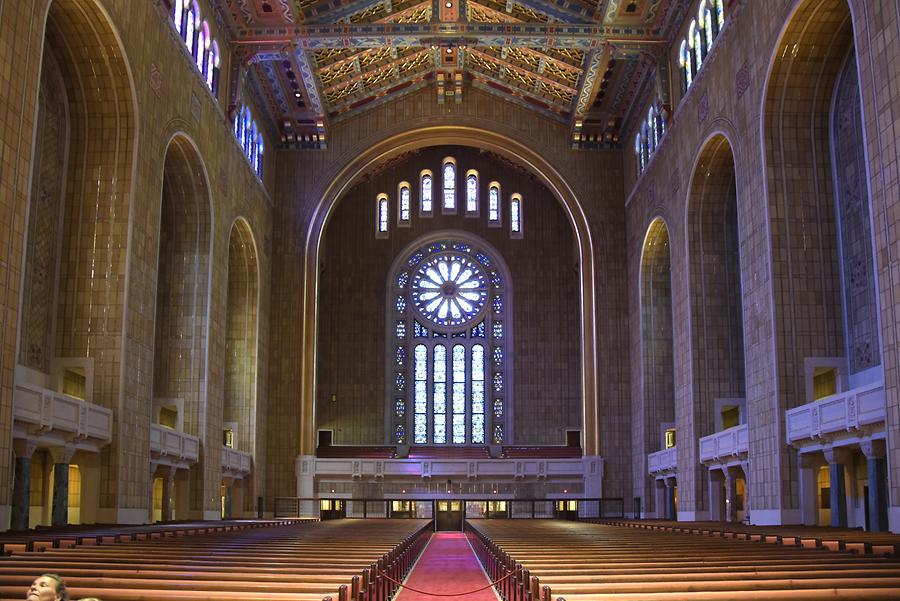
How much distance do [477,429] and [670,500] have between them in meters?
12.7

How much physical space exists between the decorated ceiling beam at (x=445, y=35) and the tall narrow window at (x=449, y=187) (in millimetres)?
13237

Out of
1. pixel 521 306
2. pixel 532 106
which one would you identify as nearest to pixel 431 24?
pixel 532 106

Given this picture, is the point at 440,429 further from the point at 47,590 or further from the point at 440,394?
the point at 47,590

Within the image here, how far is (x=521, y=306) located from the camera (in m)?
41.8

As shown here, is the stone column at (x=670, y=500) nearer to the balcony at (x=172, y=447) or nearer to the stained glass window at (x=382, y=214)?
the balcony at (x=172, y=447)

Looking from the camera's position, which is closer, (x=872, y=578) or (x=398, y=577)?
(x=872, y=578)

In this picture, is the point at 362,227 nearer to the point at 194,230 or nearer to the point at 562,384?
the point at 562,384

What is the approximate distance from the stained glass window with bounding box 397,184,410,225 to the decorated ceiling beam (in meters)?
13.3

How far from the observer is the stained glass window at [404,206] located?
1674 inches

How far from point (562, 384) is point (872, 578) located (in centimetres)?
3456

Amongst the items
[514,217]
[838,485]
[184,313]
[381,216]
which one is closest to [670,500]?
[838,485]

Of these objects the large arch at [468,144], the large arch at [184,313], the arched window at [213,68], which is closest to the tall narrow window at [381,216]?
the large arch at [468,144]

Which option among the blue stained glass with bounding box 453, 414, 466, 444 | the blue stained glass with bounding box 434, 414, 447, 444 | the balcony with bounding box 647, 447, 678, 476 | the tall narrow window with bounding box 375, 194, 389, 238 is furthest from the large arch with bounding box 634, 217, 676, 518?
the tall narrow window with bounding box 375, 194, 389, 238

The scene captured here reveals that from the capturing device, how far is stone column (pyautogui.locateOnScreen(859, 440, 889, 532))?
16281 mm
